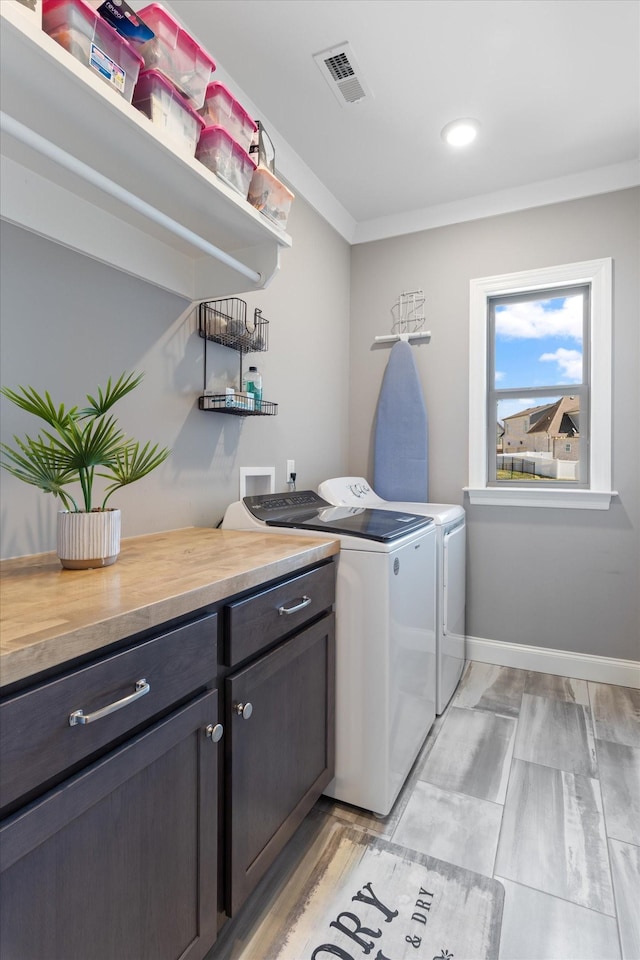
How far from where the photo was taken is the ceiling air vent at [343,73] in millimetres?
1763

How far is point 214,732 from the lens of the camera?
967 mm

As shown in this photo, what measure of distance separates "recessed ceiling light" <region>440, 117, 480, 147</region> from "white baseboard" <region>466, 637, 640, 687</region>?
8.48 ft

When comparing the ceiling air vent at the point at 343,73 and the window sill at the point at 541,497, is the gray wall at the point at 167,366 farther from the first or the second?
the window sill at the point at 541,497

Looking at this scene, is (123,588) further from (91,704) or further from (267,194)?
(267,194)

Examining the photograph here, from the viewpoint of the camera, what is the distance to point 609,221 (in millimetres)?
2488

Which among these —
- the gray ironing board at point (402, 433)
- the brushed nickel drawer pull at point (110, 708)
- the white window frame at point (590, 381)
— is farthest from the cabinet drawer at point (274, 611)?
the white window frame at point (590, 381)

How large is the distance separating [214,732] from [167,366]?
118 cm

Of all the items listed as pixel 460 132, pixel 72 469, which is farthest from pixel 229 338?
pixel 460 132

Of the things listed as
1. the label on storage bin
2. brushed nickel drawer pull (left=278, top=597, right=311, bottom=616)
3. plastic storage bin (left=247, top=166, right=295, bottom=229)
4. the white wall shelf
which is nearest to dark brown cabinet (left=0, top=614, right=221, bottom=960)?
brushed nickel drawer pull (left=278, top=597, right=311, bottom=616)

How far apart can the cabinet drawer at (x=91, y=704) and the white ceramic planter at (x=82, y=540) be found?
1.12 ft

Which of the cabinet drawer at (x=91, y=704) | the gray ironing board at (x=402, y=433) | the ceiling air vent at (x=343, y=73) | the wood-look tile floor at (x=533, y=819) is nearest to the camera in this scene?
the cabinet drawer at (x=91, y=704)

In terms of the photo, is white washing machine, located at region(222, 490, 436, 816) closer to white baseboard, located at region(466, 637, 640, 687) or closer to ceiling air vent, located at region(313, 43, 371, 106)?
white baseboard, located at region(466, 637, 640, 687)

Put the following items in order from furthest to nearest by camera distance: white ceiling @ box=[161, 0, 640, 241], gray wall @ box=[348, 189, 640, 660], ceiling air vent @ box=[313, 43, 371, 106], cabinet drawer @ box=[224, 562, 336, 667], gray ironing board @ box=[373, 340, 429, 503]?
gray ironing board @ box=[373, 340, 429, 503] < gray wall @ box=[348, 189, 640, 660] < ceiling air vent @ box=[313, 43, 371, 106] < white ceiling @ box=[161, 0, 640, 241] < cabinet drawer @ box=[224, 562, 336, 667]

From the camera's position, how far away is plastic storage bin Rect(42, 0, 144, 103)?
0.92 metres
